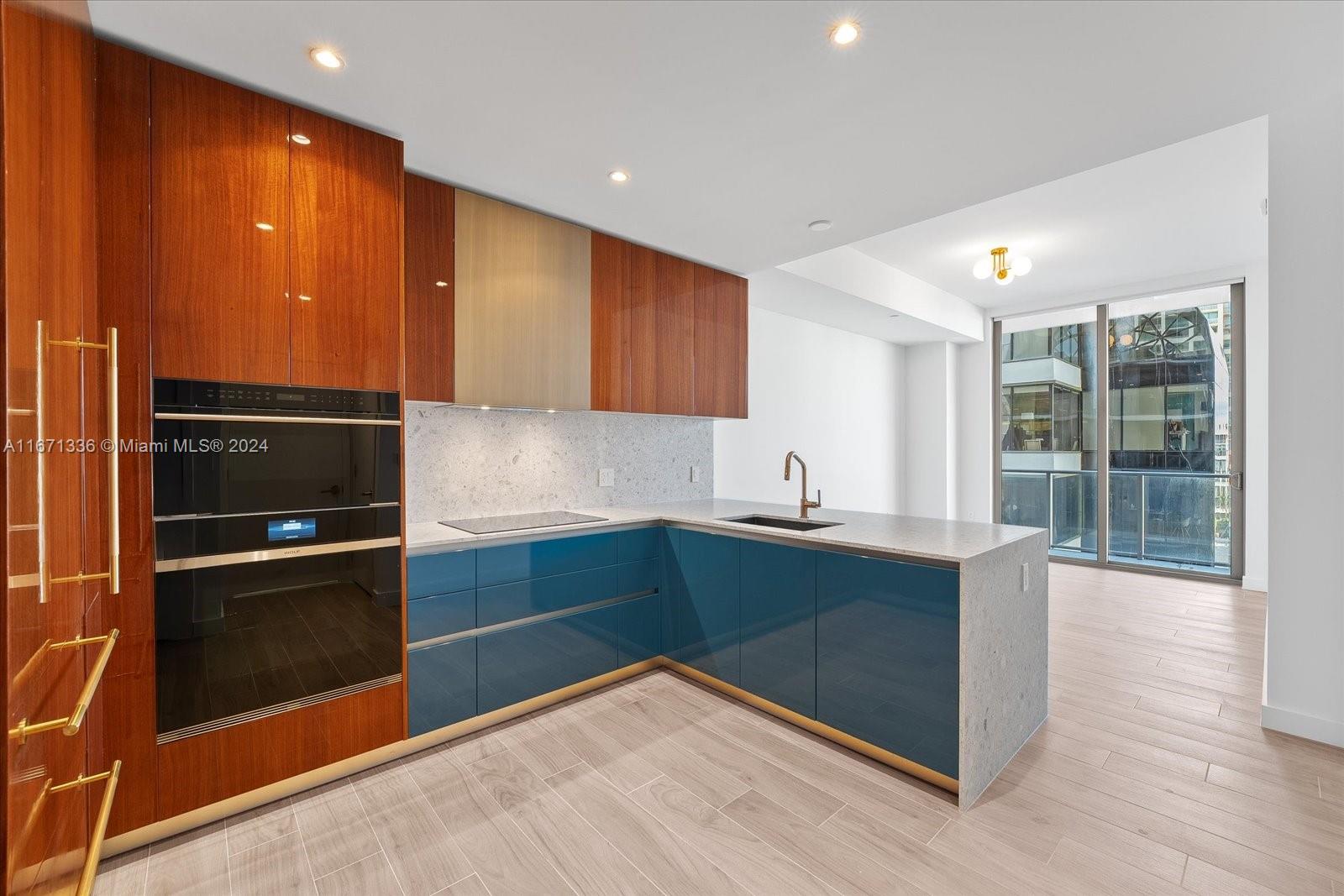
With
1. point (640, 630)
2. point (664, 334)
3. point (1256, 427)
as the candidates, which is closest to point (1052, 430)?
point (1256, 427)

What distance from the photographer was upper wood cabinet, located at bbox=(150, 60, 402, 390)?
73.5 inches

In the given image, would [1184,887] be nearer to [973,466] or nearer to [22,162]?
[22,162]

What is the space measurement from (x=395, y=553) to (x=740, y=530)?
1.50 metres

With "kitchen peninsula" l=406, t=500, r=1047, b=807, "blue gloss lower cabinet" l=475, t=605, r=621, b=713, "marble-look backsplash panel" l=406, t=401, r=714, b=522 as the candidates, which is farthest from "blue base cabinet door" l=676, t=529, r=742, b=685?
"marble-look backsplash panel" l=406, t=401, r=714, b=522

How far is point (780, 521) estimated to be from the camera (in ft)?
10.8

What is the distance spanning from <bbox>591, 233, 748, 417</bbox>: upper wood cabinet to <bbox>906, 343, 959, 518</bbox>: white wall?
3552mm

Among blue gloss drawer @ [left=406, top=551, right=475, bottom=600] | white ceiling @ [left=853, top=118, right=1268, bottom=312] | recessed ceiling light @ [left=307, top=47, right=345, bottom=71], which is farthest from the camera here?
white ceiling @ [left=853, top=118, right=1268, bottom=312]

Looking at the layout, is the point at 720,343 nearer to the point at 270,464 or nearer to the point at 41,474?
the point at 270,464

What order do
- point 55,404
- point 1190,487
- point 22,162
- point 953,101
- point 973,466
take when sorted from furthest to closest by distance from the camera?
1. point 973,466
2. point 1190,487
3. point 953,101
4. point 55,404
5. point 22,162

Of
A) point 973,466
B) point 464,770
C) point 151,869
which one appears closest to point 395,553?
point 464,770

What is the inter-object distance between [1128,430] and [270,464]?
689 centimetres

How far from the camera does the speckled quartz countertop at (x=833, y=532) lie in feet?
7.39

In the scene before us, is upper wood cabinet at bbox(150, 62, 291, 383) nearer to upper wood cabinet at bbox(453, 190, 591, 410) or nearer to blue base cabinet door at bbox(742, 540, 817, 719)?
upper wood cabinet at bbox(453, 190, 591, 410)

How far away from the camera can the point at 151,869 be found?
1774 mm
